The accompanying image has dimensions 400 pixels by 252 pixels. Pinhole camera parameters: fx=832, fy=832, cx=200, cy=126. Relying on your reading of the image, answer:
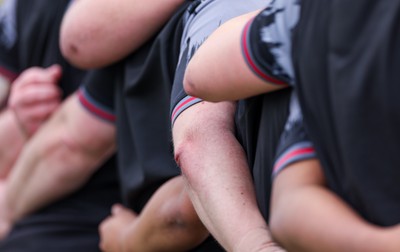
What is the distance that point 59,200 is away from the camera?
5.45 feet

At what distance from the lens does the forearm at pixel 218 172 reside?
94cm

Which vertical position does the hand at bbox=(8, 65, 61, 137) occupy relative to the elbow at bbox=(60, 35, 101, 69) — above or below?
below

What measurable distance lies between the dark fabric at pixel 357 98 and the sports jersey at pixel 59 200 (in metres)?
0.86

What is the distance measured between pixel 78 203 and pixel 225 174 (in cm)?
73

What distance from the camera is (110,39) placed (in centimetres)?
130

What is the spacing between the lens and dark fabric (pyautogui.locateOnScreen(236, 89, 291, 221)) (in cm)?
89

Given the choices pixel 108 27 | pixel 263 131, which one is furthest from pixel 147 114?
pixel 263 131

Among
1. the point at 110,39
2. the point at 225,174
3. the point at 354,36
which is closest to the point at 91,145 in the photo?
the point at 110,39

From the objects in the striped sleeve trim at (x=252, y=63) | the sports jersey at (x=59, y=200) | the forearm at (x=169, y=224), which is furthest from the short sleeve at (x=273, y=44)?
the sports jersey at (x=59, y=200)

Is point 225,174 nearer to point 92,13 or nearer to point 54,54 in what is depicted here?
point 92,13

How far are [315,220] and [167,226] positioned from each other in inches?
18.3

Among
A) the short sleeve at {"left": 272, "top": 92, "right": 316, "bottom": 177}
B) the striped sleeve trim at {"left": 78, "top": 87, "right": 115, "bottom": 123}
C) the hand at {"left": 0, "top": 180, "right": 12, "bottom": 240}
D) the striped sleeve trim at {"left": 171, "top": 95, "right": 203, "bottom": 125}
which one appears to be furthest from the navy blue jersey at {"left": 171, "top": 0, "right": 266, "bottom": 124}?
the hand at {"left": 0, "top": 180, "right": 12, "bottom": 240}

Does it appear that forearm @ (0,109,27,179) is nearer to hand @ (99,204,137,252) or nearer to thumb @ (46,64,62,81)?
thumb @ (46,64,62,81)

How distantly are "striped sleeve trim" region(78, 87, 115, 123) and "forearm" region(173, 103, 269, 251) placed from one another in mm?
411
